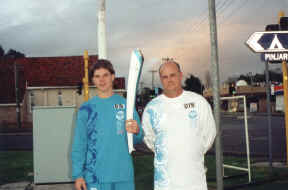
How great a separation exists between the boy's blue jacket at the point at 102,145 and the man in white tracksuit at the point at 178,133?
229 millimetres

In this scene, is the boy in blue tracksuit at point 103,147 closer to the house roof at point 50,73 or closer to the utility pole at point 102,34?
the utility pole at point 102,34

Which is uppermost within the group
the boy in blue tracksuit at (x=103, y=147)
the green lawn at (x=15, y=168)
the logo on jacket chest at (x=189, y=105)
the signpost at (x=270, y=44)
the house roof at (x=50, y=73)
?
the house roof at (x=50, y=73)

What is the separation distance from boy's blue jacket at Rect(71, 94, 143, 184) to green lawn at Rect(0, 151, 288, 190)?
4.93 m

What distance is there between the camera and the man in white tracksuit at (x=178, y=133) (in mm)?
3209

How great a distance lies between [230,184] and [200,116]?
17.1 feet

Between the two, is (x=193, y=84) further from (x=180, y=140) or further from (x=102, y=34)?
(x=180, y=140)

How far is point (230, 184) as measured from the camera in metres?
8.07

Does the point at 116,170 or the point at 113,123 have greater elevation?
the point at 113,123

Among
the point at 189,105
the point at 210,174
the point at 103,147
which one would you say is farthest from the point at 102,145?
the point at 210,174

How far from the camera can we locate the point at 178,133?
10.6 ft

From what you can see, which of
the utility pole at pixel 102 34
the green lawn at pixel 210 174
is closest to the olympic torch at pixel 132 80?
the utility pole at pixel 102 34

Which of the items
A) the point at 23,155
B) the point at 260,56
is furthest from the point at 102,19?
the point at 23,155

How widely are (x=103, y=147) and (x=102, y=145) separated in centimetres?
2

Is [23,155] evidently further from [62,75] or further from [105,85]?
[62,75]
